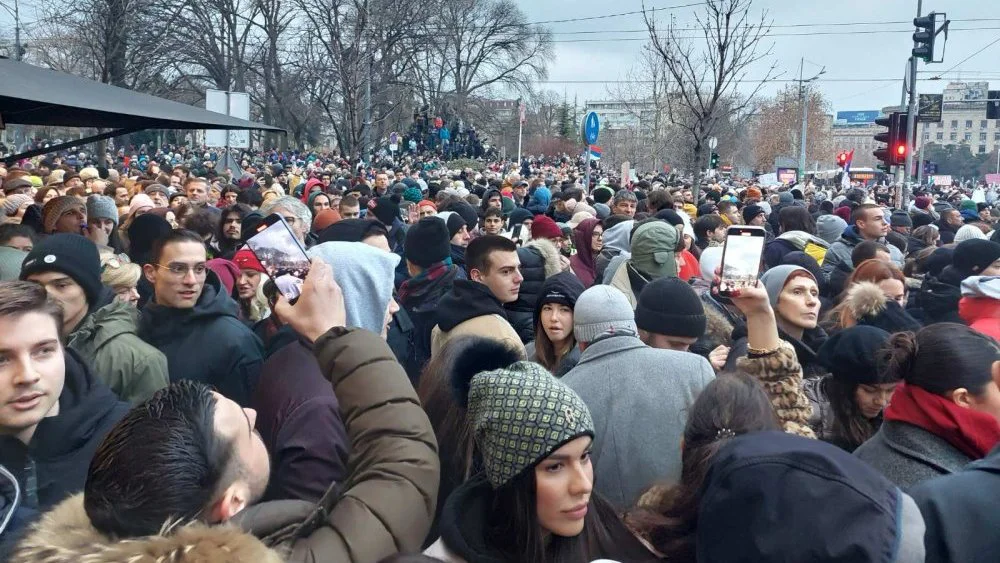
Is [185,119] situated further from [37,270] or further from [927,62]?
[927,62]

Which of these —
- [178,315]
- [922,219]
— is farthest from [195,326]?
[922,219]

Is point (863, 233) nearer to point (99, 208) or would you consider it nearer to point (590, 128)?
point (590, 128)

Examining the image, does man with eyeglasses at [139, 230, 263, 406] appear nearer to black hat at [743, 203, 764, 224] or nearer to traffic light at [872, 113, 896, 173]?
black hat at [743, 203, 764, 224]

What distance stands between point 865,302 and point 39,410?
4.26 meters

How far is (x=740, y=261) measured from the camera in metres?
3.75

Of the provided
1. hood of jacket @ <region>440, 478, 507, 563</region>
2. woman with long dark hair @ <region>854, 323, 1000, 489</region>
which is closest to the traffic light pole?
woman with long dark hair @ <region>854, 323, 1000, 489</region>

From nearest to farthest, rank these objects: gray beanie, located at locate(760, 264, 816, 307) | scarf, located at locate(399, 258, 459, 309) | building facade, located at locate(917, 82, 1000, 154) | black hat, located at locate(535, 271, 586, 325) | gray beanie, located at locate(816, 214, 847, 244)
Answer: black hat, located at locate(535, 271, 586, 325) → gray beanie, located at locate(760, 264, 816, 307) → scarf, located at locate(399, 258, 459, 309) → gray beanie, located at locate(816, 214, 847, 244) → building facade, located at locate(917, 82, 1000, 154)

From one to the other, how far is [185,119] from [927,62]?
14040mm

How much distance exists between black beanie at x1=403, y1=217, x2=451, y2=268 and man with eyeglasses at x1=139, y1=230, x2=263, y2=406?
1.97m

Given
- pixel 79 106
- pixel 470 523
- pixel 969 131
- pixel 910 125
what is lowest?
pixel 470 523

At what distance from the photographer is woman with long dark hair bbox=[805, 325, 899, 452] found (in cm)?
360

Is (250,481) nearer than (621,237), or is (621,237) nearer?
(250,481)

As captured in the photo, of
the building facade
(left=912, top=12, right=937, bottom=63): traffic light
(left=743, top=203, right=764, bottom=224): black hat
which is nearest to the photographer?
(left=743, top=203, right=764, bottom=224): black hat

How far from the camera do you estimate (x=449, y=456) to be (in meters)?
2.97
